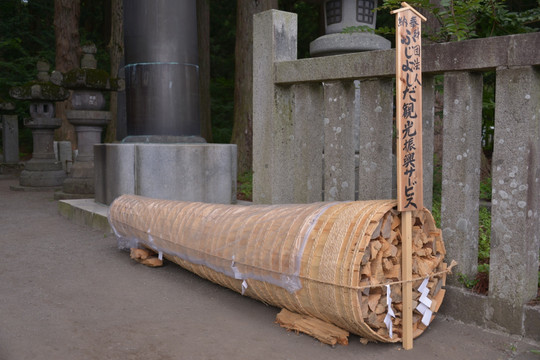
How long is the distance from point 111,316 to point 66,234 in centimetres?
296

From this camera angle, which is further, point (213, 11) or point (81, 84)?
point (213, 11)

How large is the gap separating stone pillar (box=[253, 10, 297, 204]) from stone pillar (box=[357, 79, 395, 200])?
0.89 metres

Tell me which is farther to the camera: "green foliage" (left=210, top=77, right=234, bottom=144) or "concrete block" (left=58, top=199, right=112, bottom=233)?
"green foliage" (left=210, top=77, right=234, bottom=144)

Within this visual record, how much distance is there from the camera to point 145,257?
14.4 feet

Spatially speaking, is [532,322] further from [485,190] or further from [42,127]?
[42,127]

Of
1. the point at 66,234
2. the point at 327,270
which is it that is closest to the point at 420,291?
the point at 327,270

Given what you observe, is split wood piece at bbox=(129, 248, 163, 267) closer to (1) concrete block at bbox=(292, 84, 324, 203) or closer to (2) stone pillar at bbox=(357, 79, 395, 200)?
(1) concrete block at bbox=(292, 84, 324, 203)

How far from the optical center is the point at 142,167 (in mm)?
5754

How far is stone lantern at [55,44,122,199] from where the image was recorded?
8.58m

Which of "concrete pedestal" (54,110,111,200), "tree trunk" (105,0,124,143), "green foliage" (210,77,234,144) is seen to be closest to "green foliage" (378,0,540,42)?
"concrete pedestal" (54,110,111,200)

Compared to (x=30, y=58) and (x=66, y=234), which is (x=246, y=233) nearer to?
(x=66, y=234)

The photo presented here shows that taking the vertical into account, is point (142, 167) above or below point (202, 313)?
above

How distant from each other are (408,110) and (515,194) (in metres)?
0.82

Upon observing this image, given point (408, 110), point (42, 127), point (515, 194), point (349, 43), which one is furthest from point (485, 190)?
point (42, 127)
